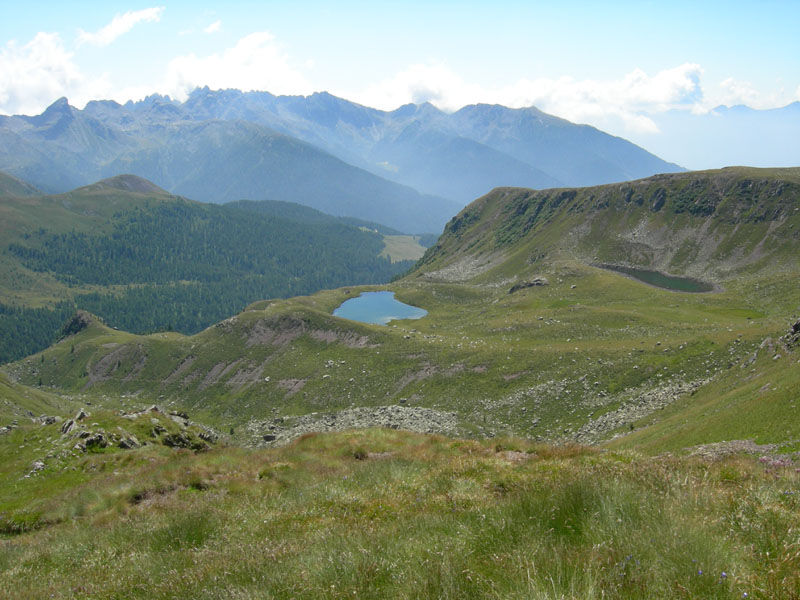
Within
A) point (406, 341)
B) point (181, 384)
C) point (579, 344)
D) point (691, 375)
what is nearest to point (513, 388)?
point (579, 344)

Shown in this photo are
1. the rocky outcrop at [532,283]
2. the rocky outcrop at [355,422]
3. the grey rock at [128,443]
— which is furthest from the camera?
the rocky outcrop at [532,283]

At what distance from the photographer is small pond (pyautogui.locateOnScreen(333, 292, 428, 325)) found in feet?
406

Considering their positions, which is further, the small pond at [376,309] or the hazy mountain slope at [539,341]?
the small pond at [376,309]

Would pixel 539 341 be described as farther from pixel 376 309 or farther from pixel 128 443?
pixel 376 309

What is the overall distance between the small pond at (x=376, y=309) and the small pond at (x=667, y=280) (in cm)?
5438

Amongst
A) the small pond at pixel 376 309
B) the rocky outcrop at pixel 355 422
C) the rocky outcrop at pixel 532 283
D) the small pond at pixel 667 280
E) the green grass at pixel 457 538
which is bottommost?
the rocky outcrop at pixel 355 422

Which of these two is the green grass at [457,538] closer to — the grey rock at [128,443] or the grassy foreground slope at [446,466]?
the grassy foreground slope at [446,466]

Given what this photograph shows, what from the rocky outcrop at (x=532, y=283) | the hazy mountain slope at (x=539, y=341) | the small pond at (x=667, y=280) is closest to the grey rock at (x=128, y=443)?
the hazy mountain slope at (x=539, y=341)

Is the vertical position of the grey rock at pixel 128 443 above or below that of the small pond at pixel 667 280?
below

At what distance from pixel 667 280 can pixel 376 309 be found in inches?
2938

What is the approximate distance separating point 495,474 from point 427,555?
6565mm

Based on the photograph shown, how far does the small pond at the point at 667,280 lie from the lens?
4270 inches

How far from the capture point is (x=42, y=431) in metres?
34.0

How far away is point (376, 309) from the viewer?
→ 134 metres
